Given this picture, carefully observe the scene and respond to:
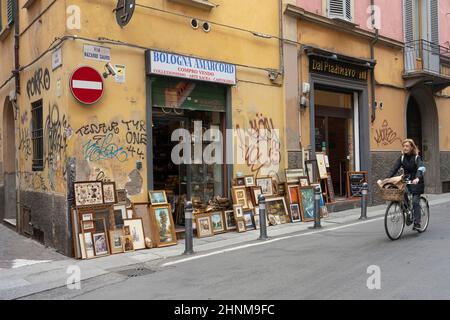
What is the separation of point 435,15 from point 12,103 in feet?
51.4

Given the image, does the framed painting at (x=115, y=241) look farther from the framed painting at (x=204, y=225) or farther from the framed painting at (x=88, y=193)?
the framed painting at (x=204, y=225)

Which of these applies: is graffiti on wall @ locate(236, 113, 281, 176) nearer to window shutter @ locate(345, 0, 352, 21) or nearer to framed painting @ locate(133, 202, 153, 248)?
framed painting @ locate(133, 202, 153, 248)

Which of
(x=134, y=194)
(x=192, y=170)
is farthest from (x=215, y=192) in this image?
(x=134, y=194)

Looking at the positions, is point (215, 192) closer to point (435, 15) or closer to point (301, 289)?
point (301, 289)

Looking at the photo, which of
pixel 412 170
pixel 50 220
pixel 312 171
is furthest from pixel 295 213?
pixel 50 220

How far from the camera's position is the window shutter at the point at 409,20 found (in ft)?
55.0

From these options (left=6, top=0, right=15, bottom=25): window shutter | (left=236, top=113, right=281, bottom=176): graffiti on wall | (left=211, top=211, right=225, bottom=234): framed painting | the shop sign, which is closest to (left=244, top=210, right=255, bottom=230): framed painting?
(left=211, top=211, right=225, bottom=234): framed painting

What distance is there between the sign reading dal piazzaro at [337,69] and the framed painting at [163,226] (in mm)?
6467

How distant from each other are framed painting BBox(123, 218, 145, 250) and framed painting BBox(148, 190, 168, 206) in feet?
1.91

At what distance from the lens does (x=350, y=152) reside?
15.0m

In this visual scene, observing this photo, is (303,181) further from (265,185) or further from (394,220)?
(394,220)

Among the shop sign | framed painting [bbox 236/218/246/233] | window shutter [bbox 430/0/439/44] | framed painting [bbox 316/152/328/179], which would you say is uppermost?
window shutter [bbox 430/0/439/44]

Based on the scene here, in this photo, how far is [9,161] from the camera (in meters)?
13.2

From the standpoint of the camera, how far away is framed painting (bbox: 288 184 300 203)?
11.6m
